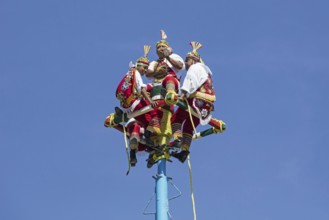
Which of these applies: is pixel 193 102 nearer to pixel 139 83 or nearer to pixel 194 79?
pixel 194 79

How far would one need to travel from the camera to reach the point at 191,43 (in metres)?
22.0

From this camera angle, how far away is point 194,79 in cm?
2080

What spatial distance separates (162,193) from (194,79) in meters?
2.87

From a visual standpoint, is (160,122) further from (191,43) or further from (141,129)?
(191,43)

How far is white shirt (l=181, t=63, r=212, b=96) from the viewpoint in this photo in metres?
20.7

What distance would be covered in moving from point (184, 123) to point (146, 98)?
1.32 meters

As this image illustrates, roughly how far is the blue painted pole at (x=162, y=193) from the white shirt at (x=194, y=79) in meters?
1.80

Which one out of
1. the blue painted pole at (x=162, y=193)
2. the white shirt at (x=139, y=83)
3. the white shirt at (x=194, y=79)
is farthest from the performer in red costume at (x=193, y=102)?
the white shirt at (x=139, y=83)

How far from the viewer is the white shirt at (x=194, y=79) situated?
20672mm

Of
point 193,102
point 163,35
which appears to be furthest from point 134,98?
point 163,35

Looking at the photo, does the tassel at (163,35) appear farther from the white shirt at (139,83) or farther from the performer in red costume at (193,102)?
the white shirt at (139,83)

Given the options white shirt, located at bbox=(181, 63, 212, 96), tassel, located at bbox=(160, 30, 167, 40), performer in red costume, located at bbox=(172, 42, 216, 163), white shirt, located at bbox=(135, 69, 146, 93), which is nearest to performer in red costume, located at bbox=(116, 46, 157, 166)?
white shirt, located at bbox=(135, 69, 146, 93)

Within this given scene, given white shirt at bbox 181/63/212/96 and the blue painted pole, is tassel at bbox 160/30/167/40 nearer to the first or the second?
white shirt at bbox 181/63/212/96

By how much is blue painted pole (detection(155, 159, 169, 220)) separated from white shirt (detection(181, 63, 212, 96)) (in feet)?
5.90
